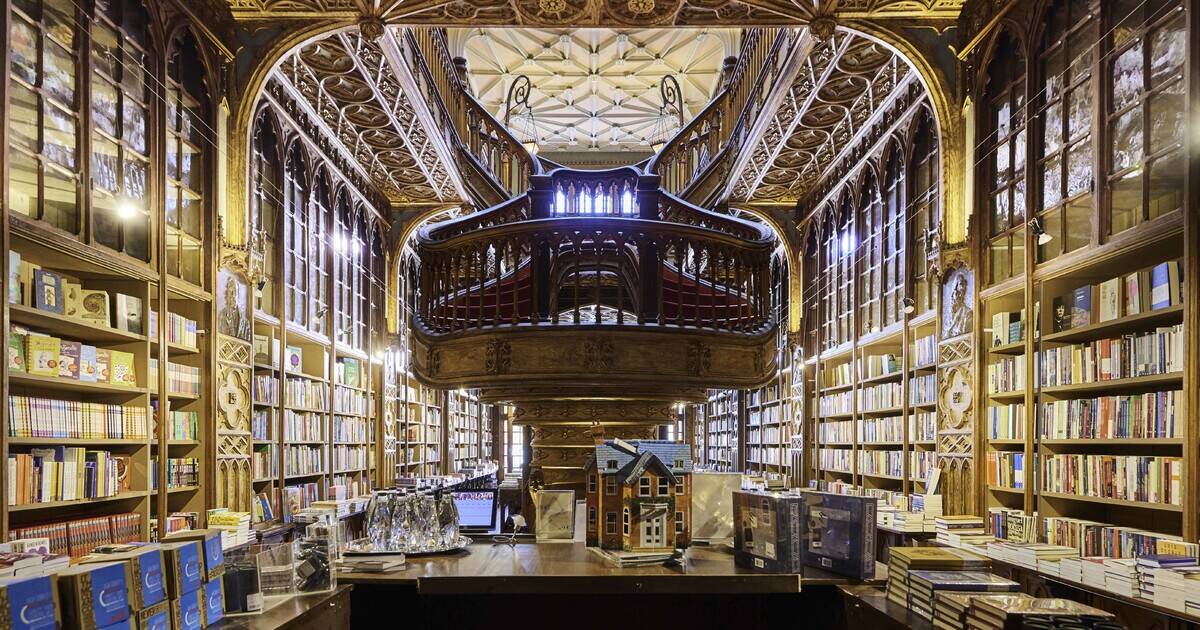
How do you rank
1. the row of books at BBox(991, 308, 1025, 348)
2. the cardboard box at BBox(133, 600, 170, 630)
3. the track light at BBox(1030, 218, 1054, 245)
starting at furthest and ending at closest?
the row of books at BBox(991, 308, 1025, 348) < the track light at BBox(1030, 218, 1054, 245) < the cardboard box at BBox(133, 600, 170, 630)

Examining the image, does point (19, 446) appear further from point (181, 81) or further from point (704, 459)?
point (704, 459)

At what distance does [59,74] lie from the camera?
4645 mm

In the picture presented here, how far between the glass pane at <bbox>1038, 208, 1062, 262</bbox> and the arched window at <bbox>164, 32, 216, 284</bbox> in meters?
5.43

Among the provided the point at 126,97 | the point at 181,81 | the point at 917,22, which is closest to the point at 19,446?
the point at 126,97

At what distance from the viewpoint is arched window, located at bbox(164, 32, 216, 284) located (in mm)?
5902

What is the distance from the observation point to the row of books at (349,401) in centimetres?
985

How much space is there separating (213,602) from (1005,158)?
573 centimetres

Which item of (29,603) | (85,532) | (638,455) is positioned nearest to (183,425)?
(85,532)

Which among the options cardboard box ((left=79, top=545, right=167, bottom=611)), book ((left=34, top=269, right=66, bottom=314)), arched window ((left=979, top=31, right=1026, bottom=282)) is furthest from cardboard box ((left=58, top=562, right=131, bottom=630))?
arched window ((left=979, top=31, right=1026, bottom=282))

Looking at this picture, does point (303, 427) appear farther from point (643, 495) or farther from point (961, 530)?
point (643, 495)

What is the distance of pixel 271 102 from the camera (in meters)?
7.82

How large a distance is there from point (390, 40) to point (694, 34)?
10745 mm

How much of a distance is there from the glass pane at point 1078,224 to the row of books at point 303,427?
632cm

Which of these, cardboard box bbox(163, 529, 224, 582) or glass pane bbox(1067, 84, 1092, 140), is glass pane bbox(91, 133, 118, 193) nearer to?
cardboard box bbox(163, 529, 224, 582)
